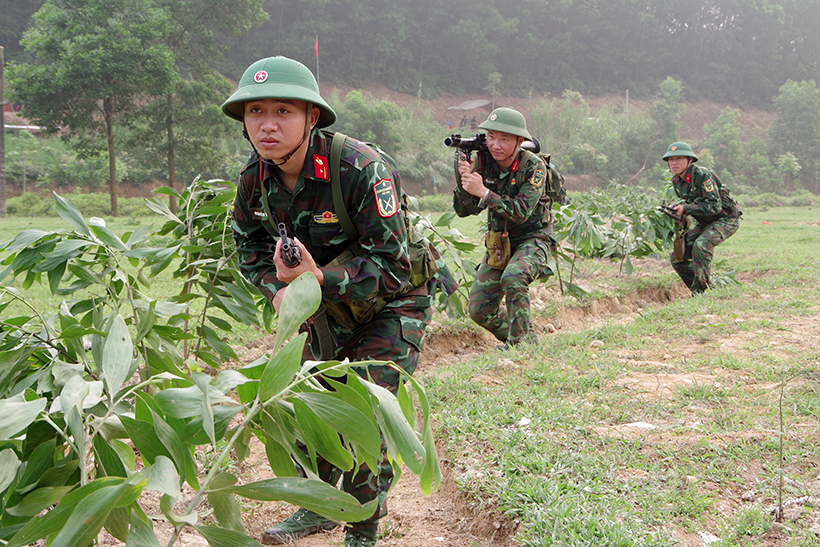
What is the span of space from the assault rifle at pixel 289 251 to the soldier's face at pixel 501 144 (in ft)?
10.00

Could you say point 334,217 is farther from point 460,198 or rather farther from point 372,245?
point 460,198

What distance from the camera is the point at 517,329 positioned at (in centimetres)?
470

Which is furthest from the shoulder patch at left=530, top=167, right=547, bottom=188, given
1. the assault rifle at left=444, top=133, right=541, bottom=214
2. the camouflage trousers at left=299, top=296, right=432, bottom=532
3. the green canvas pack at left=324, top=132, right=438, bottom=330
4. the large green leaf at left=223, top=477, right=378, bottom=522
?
the large green leaf at left=223, top=477, right=378, bottom=522

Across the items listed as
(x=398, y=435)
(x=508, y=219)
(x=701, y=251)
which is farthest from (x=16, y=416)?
(x=701, y=251)

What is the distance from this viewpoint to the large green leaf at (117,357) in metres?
1.03

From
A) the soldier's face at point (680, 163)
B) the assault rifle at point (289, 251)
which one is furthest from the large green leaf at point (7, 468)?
the soldier's face at point (680, 163)

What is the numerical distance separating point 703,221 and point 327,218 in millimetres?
6315

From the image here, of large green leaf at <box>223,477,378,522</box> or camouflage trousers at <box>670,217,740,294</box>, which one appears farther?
camouflage trousers at <box>670,217,740,294</box>

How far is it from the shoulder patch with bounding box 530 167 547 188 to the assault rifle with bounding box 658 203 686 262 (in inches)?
122

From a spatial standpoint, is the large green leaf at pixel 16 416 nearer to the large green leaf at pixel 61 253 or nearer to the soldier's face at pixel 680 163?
the large green leaf at pixel 61 253

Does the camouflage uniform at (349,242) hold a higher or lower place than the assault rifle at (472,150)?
lower

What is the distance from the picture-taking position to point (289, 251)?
1888mm

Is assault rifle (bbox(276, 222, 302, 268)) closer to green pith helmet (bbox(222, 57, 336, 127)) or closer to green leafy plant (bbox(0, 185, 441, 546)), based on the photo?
green pith helmet (bbox(222, 57, 336, 127))

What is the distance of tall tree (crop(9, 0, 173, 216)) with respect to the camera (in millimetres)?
16891
